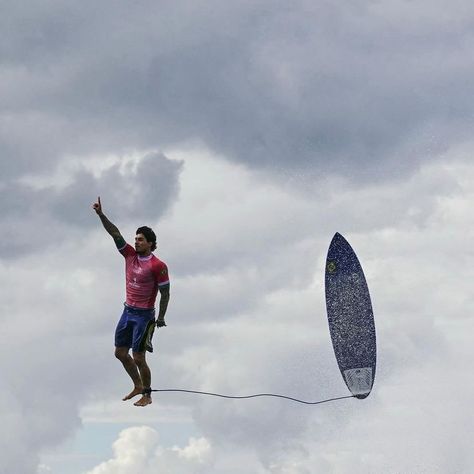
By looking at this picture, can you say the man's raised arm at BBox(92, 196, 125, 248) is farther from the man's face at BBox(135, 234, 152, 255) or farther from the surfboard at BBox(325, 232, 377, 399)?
the surfboard at BBox(325, 232, 377, 399)

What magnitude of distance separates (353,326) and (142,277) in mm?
10987

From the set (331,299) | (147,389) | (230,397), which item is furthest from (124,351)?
(331,299)

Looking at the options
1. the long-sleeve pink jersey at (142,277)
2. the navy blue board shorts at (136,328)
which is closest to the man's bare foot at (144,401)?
the navy blue board shorts at (136,328)

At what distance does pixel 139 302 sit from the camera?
941 inches

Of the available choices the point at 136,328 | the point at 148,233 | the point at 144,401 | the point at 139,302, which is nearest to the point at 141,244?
the point at 148,233

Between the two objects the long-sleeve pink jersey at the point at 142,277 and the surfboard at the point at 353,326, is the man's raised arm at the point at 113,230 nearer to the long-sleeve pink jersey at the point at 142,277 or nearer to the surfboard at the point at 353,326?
the long-sleeve pink jersey at the point at 142,277

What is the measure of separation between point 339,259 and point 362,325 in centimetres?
264

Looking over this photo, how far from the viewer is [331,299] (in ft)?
106

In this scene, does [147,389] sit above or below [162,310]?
below

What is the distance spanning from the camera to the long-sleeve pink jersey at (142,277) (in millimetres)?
23531

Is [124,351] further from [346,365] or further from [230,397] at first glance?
[346,365]

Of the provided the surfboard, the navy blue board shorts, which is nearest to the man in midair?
the navy blue board shorts

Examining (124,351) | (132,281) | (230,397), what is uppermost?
(132,281)

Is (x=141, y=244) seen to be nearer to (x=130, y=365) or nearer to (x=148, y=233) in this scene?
(x=148, y=233)
